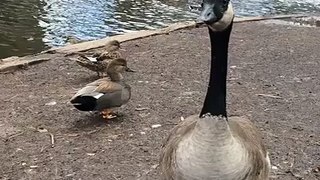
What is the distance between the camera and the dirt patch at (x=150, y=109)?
4.51 m

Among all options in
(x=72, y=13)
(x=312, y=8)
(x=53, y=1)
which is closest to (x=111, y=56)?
(x=72, y=13)

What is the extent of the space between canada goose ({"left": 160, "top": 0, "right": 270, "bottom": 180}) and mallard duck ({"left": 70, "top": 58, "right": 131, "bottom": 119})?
1976 millimetres

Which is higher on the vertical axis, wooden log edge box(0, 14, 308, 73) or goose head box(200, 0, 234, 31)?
goose head box(200, 0, 234, 31)

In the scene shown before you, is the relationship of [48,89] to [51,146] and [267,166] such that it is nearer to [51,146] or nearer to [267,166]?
[51,146]

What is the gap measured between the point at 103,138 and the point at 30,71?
7.77 ft

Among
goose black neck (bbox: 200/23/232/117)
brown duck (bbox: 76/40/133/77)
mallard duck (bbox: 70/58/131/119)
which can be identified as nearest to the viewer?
goose black neck (bbox: 200/23/232/117)

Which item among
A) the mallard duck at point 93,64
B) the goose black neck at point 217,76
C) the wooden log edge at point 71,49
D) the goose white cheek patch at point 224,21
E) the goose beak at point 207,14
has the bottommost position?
the wooden log edge at point 71,49

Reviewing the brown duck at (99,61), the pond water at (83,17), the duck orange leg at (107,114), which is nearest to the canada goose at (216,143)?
the duck orange leg at (107,114)

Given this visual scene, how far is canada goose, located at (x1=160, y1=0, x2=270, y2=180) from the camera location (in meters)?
3.02

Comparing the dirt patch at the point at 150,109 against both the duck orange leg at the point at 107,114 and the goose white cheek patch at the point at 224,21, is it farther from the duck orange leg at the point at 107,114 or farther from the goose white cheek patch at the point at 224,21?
the goose white cheek patch at the point at 224,21

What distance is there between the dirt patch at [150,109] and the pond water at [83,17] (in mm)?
1619

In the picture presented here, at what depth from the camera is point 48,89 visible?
6.29 m

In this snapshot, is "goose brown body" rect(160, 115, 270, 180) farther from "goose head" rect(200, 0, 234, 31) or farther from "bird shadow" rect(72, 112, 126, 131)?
"bird shadow" rect(72, 112, 126, 131)

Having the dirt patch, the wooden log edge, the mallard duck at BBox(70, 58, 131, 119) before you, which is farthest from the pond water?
the mallard duck at BBox(70, 58, 131, 119)
